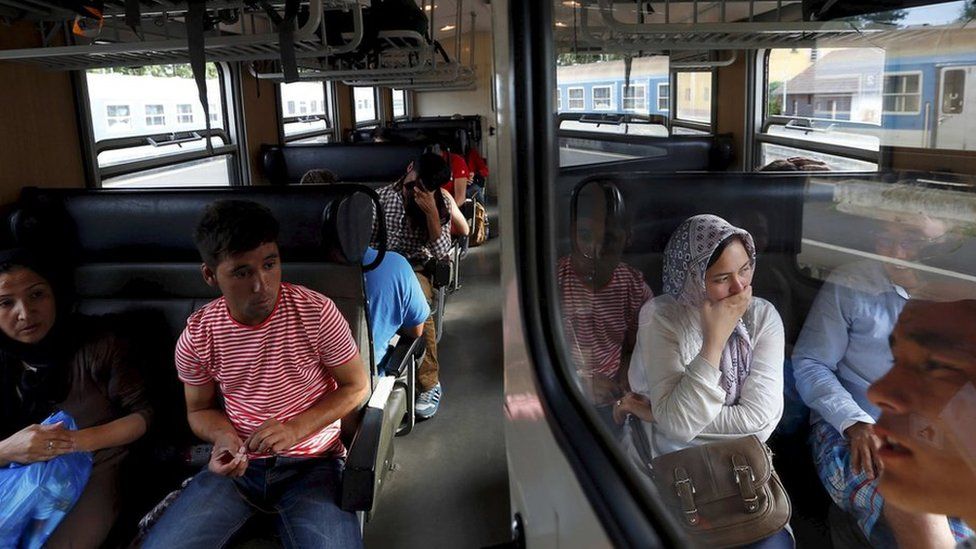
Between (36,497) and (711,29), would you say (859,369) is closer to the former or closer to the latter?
(711,29)

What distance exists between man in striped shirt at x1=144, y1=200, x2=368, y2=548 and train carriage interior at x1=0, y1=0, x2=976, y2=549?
0.5 inches

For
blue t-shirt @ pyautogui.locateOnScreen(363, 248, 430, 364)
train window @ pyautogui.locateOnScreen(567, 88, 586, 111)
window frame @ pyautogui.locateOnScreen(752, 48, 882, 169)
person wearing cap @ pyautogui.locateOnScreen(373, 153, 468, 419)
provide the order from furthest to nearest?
person wearing cap @ pyautogui.locateOnScreen(373, 153, 468, 419) < blue t-shirt @ pyautogui.locateOnScreen(363, 248, 430, 364) < window frame @ pyautogui.locateOnScreen(752, 48, 882, 169) < train window @ pyautogui.locateOnScreen(567, 88, 586, 111)

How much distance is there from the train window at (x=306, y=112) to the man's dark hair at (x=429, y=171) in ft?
7.31

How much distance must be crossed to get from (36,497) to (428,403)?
205 centimetres

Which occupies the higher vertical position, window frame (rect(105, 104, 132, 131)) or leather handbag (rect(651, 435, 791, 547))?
window frame (rect(105, 104, 132, 131))

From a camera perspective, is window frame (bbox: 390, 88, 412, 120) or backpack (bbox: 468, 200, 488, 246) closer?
backpack (bbox: 468, 200, 488, 246)

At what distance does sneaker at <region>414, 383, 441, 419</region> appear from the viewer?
11.7 feet

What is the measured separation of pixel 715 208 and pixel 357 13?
150 cm

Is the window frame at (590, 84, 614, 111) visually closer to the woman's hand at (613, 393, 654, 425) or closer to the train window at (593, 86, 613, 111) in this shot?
the train window at (593, 86, 613, 111)

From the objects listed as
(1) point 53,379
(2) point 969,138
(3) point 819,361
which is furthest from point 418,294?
(2) point 969,138

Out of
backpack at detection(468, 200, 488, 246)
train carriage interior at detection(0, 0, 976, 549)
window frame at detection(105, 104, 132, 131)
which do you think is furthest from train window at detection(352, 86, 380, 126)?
train carriage interior at detection(0, 0, 976, 549)

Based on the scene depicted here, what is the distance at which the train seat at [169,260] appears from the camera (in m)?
2.21

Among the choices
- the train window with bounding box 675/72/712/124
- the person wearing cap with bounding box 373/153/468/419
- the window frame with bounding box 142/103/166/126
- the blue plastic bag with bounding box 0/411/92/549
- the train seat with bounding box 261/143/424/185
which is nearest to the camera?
the blue plastic bag with bounding box 0/411/92/549

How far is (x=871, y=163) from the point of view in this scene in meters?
1.16
